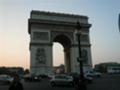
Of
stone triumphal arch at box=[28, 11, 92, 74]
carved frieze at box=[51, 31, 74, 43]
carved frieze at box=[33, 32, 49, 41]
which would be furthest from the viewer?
carved frieze at box=[51, 31, 74, 43]

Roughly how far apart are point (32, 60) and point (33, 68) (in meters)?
1.55

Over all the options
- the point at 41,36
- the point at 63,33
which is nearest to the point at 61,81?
the point at 41,36

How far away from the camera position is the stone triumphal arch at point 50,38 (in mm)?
43531

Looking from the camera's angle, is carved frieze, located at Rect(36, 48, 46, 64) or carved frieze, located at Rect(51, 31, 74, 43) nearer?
carved frieze, located at Rect(36, 48, 46, 64)

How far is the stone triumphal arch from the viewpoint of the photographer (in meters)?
43.5

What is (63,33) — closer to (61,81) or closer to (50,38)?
(50,38)

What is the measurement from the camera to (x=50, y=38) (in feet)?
150

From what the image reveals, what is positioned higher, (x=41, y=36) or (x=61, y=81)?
(x=41, y=36)

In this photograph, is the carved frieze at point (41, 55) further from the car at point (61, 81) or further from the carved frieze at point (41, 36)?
the car at point (61, 81)

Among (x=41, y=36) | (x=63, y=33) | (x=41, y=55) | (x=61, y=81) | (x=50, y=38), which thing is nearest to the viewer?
(x=61, y=81)

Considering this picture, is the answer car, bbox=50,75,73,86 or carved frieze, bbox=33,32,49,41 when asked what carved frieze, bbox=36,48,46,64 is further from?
car, bbox=50,75,73,86

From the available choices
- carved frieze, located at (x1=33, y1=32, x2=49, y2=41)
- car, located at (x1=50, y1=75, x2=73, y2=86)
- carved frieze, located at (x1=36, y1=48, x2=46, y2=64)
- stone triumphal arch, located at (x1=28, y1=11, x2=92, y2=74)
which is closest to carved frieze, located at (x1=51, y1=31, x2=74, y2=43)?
stone triumphal arch, located at (x1=28, y1=11, x2=92, y2=74)

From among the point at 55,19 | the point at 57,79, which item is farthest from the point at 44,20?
the point at 57,79

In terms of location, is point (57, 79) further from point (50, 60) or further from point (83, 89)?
point (50, 60)
